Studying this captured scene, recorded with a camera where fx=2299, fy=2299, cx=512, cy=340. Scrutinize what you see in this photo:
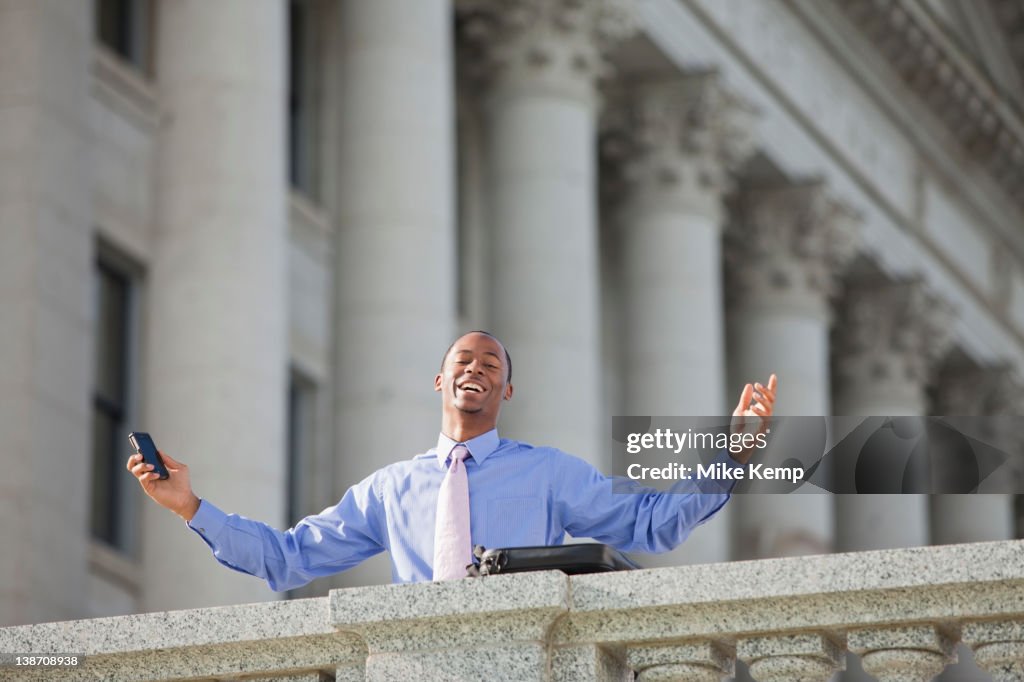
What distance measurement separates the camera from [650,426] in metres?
9.73

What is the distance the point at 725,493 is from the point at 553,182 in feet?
71.5

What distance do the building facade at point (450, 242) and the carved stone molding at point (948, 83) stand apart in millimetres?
81

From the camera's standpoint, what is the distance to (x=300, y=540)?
10117 millimetres

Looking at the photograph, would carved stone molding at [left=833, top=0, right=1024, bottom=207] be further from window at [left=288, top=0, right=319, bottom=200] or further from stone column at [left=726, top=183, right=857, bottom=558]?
window at [left=288, top=0, right=319, bottom=200]

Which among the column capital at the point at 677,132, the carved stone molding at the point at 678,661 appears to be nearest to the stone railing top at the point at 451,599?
the carved stone molding at the point at 678,661

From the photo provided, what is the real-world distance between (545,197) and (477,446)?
21003 millimetres

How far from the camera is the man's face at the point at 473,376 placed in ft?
32.8

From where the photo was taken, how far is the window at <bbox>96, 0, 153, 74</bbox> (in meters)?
28.1

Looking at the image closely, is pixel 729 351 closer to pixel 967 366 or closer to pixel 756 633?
pixel 967 366

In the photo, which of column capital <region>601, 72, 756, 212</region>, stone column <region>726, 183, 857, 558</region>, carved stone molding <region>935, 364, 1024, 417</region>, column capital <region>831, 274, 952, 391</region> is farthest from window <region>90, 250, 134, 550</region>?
carved stone molding <region>935, 364, 1024, 417</region>

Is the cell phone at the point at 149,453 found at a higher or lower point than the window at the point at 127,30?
lower

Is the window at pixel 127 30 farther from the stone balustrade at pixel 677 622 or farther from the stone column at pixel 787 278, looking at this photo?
the stone balustrade at pixel 677 622

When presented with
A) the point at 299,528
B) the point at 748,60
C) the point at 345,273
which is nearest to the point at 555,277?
the point at 345,273

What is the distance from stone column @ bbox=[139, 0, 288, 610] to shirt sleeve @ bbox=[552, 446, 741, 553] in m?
12.2
